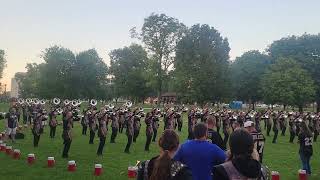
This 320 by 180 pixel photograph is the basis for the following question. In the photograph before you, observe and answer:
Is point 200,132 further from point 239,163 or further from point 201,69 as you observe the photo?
point 201,69

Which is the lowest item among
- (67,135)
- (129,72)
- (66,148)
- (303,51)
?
(66,148)

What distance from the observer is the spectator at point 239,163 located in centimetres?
478

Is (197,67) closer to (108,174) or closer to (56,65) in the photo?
(56,65)

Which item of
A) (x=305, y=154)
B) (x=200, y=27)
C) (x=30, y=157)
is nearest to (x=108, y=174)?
(x=30, y=157)

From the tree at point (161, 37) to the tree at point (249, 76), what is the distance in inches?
474

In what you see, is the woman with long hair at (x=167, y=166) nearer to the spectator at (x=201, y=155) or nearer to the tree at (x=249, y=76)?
the spectator at (x=201, y=155)

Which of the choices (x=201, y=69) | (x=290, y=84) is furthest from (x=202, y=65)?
(x=290, y=84)

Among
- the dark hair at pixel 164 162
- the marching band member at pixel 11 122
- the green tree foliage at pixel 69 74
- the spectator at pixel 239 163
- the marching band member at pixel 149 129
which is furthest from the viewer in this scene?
the green tree foliage at pixel 69 74

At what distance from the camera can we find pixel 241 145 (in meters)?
4.86

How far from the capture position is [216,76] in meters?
72.4

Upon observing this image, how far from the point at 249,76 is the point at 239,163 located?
75.8m

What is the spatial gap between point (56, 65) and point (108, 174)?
6881 cm

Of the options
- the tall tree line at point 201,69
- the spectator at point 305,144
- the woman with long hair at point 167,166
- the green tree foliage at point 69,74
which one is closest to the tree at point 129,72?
the tall tree line at point 201,69

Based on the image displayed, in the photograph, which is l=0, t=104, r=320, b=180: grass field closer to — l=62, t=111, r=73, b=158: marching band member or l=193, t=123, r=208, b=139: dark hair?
l=62, t=111, r=73, b=158: marching band member
